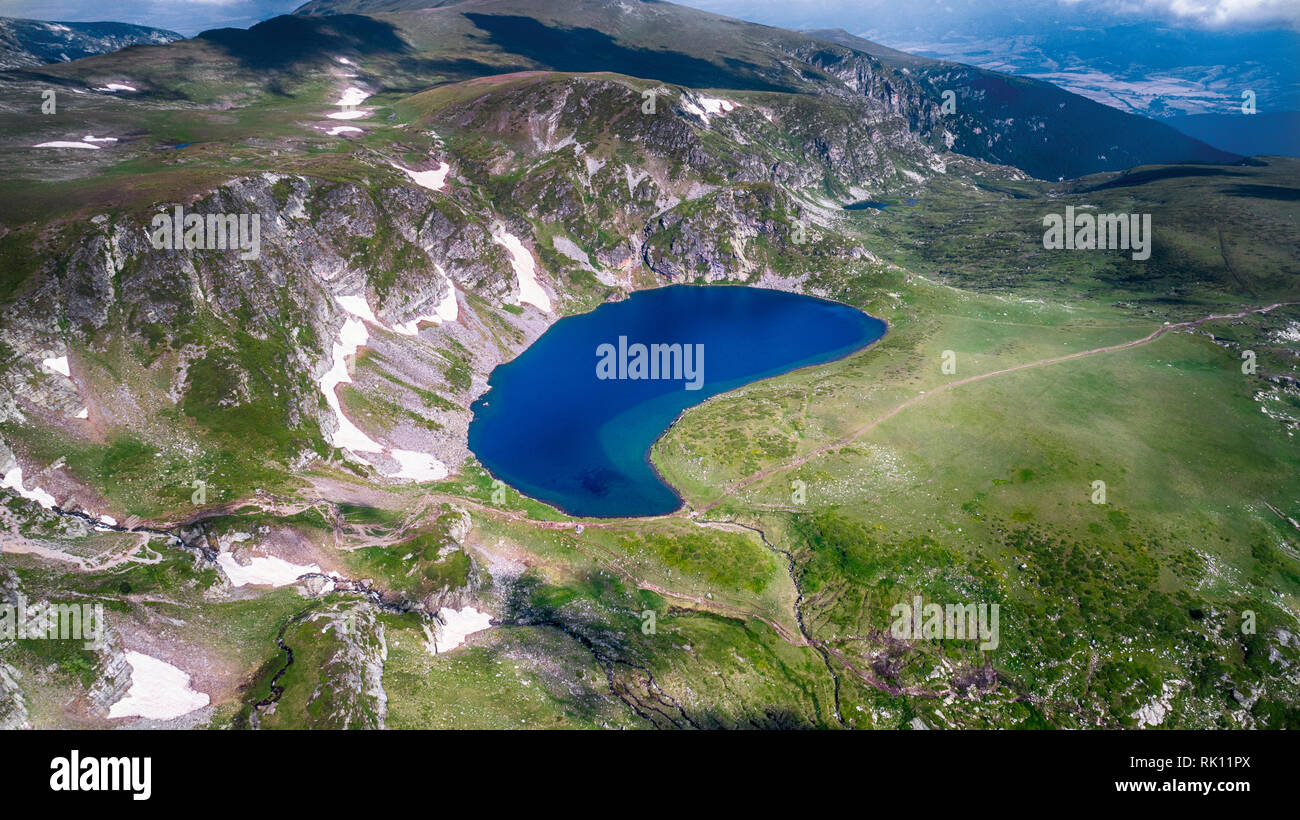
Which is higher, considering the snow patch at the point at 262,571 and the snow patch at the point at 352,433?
the snow patch at the point at 352,433

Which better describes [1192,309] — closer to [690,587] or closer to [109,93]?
[690,587]

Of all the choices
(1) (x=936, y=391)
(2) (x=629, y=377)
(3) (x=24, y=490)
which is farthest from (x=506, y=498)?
(1) (x=936, y=391)

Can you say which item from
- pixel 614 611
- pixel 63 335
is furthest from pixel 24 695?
pixel 63 335
